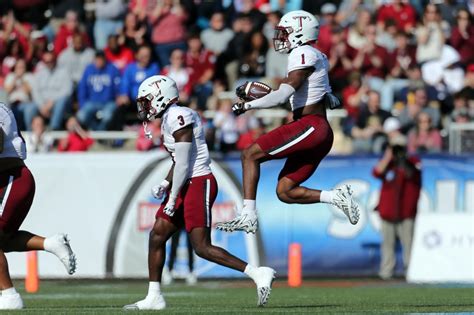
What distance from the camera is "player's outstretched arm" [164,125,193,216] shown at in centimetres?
1168

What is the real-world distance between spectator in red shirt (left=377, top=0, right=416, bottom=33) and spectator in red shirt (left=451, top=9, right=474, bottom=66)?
89cm

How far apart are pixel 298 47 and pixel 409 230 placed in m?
8.21

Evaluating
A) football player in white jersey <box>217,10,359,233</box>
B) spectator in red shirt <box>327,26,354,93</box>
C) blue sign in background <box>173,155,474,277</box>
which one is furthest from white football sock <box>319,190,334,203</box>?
spectator in red shirt <box>327,26,354,93</box>

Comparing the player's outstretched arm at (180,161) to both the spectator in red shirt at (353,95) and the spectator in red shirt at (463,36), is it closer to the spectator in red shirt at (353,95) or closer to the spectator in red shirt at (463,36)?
the spectator in red shirt at (353,95)

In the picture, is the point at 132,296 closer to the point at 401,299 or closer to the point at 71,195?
the point at 401,299

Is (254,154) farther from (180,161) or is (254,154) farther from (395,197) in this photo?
(395,197)

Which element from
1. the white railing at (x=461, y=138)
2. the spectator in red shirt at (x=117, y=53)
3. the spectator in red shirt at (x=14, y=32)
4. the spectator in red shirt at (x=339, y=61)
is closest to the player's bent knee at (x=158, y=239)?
the white railing at (x=461, y=138)

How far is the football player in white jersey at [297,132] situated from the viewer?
38.2 feet

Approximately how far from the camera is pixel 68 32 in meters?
24.2

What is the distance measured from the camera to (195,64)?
2269cm

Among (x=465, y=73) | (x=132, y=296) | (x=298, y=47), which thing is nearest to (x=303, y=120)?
(x=298, y=47)

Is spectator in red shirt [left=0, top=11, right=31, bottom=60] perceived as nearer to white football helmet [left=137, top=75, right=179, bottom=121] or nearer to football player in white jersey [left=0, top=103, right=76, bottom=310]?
white football helmet [left=137, top=75, right=179, bottom=121]

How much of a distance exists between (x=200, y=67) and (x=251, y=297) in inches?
338

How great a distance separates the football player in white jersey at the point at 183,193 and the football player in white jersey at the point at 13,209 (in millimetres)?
760
